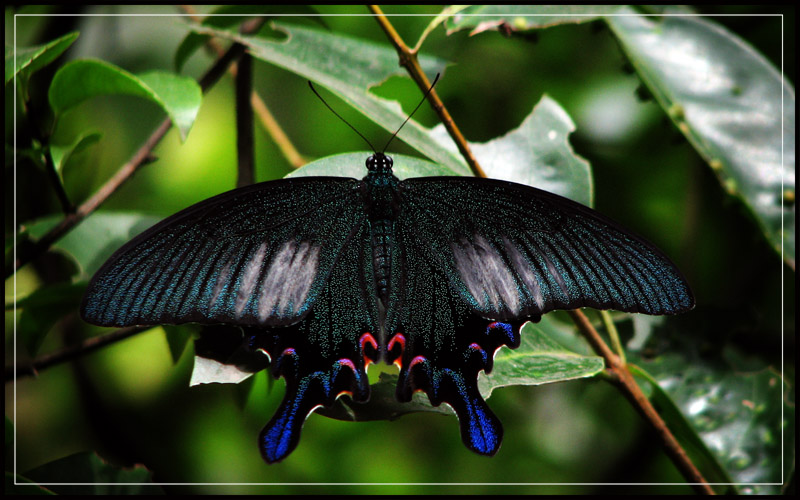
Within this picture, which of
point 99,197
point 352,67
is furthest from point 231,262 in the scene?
point 352,67

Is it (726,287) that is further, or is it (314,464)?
(314,464)

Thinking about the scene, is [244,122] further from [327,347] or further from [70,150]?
[327,347]

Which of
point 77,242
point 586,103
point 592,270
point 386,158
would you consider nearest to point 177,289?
point 386,158

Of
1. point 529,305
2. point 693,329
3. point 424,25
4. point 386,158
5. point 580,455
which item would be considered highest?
point 424,25

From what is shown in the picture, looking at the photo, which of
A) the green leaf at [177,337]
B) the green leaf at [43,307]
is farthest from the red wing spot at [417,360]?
the green leaf at [43,307]

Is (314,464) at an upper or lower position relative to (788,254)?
lower

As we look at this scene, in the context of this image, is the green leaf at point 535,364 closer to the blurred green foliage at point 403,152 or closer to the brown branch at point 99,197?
the blurred green foliage at point 403,152

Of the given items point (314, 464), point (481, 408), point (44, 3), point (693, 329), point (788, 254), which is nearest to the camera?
point (481, 408)

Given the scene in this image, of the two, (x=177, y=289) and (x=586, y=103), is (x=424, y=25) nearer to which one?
(x=586, y=103)

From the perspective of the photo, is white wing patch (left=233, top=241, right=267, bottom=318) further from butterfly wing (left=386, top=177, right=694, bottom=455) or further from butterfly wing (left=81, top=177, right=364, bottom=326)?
butterfly wing (left=386, top=177, right=694, bottom=455)
